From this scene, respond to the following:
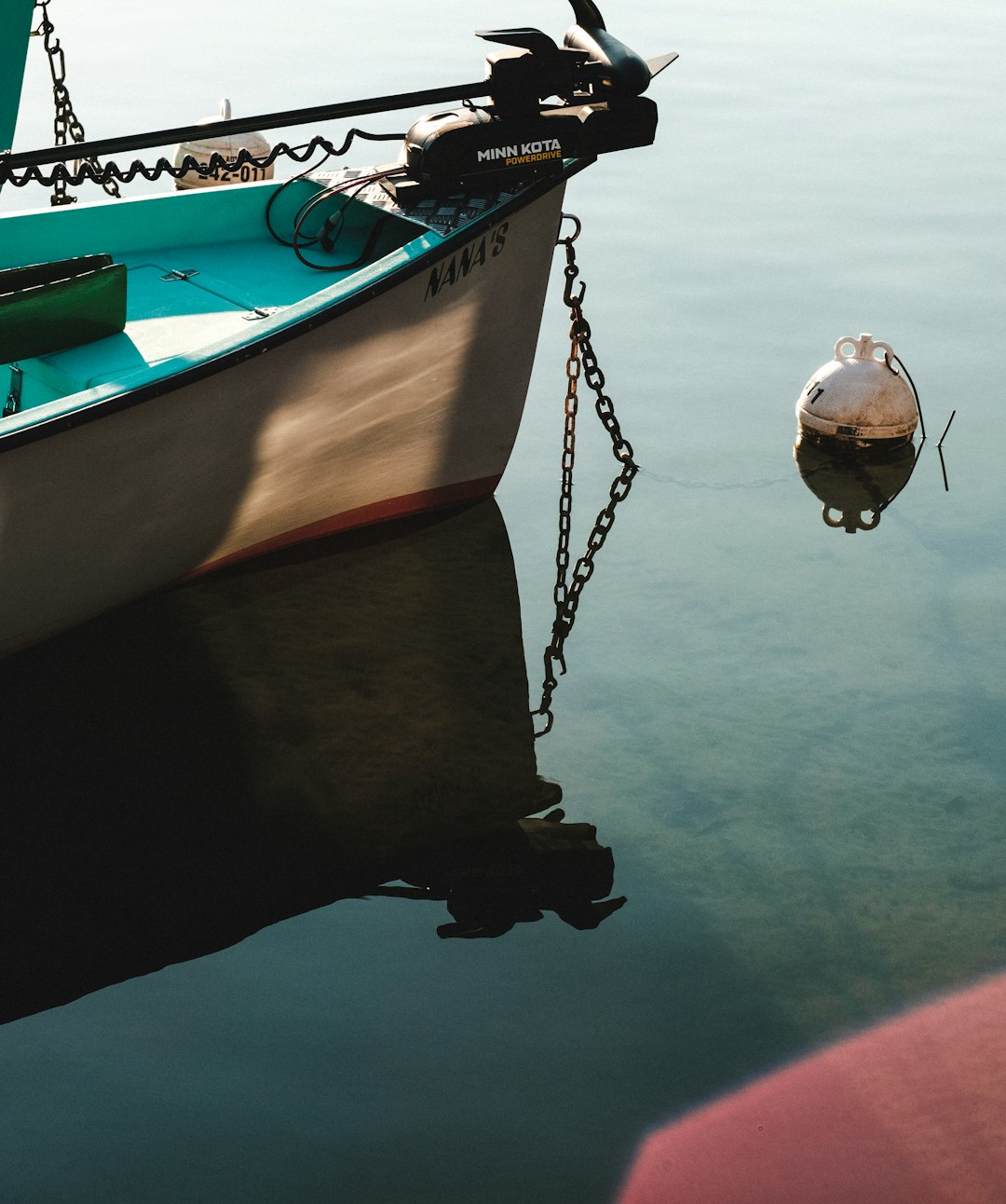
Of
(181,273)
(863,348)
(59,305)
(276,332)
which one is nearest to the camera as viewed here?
(276,332)

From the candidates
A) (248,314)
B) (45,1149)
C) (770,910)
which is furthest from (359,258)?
(45,1149)

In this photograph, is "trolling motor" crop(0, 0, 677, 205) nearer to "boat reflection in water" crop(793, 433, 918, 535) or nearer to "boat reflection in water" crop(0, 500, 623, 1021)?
"boat reflection in water" crop(0, 500, 623, 1021)

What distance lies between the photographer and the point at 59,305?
4.76 meters

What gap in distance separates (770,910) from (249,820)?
141 centimetres

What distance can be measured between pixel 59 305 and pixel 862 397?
10.5ft

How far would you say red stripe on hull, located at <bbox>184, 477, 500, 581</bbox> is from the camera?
210 inches

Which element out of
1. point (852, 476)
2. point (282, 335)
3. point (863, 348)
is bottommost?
point (852, 476)

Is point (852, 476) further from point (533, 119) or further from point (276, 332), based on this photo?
point (276, 332)

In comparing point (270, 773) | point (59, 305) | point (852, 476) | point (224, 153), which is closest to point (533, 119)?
point (59, 305)

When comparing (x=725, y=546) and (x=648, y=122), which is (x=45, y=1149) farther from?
(x=648, y=122)

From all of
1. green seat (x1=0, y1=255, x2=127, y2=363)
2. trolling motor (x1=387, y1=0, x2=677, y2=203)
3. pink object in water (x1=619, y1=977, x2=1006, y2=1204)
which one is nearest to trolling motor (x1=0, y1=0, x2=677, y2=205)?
trolling motor (x1=387, y1=0, x2=677, y2=203)

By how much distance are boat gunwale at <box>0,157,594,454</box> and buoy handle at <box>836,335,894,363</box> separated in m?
1.50

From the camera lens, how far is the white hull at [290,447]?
4477 mm

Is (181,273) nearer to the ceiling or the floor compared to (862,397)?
nearer to the ceiling
